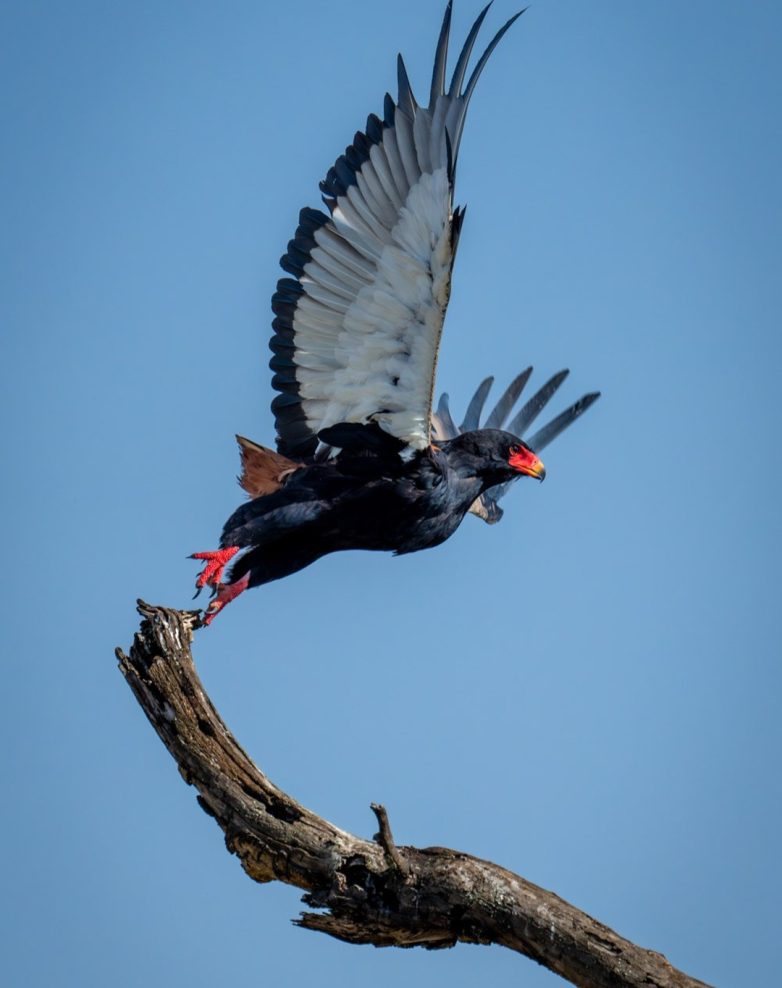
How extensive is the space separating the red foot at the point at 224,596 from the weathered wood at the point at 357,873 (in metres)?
1.25

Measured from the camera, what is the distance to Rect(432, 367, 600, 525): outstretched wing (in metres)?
Answer: 13.0

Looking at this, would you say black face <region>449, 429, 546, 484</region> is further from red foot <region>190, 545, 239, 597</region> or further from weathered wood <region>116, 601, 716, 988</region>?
weathered wood <region>116, 601, 716, 988</region>

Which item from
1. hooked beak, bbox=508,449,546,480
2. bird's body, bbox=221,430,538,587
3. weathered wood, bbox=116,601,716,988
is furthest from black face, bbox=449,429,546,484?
weathered wood, bbox=116,601,716,988

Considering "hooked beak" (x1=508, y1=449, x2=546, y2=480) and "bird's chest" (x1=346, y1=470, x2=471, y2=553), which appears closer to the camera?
"bird's chest" (x1=346, y1=470, x2=471, y2=553)

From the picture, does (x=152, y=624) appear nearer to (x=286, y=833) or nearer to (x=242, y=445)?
(x=286, y=833)

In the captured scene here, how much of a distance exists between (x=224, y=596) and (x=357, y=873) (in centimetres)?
267

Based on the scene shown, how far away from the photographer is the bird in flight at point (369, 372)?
8586 millimetres

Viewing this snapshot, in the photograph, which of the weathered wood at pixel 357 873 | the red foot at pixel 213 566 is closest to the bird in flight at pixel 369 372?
the red foot at pixel 213 566

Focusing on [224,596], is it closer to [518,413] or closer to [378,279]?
[378,279]

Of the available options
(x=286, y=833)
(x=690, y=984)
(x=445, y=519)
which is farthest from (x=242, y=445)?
(x=690, y=984)

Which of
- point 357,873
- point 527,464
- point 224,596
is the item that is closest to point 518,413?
point 527,464

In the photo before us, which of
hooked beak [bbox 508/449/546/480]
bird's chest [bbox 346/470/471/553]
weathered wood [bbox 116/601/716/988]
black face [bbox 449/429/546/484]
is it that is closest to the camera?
weathered wood [bbox 116/601/716/988]

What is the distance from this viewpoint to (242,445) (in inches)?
384

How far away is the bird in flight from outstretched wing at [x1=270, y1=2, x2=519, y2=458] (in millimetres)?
10
